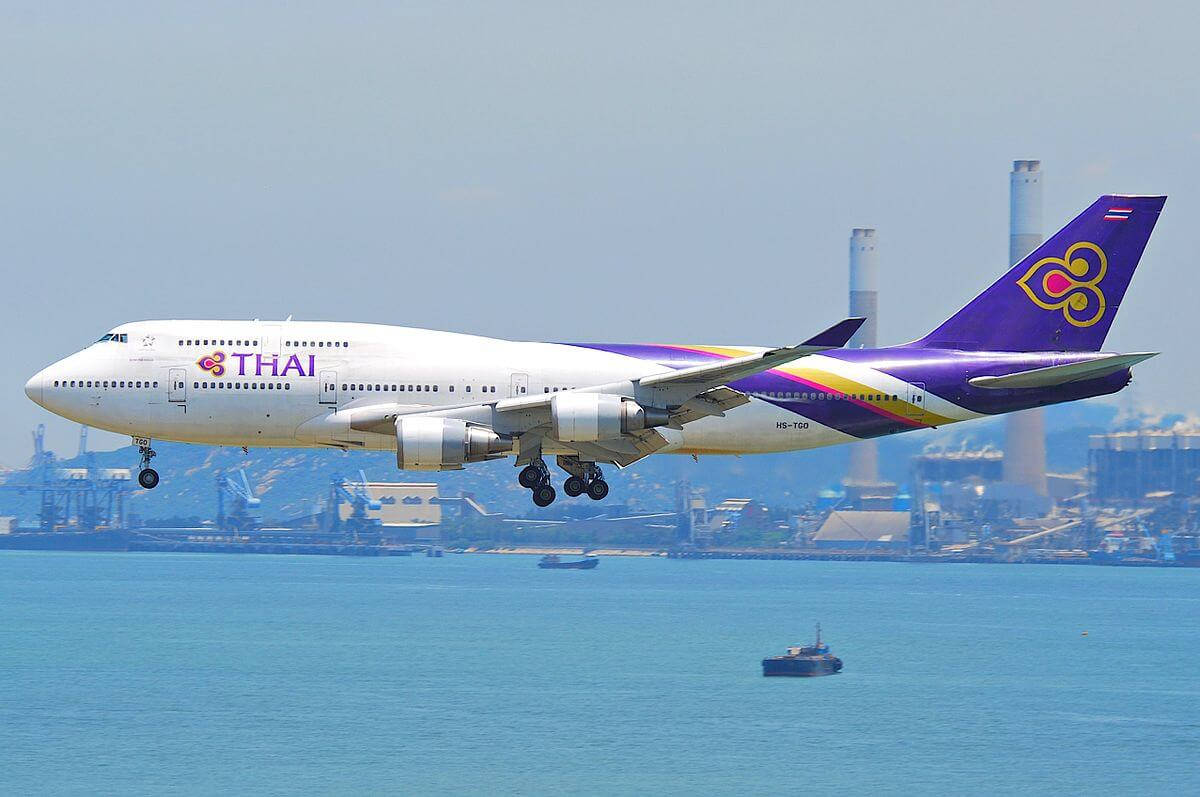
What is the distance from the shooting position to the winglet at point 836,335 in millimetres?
44969

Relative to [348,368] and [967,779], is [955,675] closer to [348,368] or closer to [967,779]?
[967,779]

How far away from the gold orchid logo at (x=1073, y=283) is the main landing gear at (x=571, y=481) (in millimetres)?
16984

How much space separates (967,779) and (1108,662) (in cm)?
7733

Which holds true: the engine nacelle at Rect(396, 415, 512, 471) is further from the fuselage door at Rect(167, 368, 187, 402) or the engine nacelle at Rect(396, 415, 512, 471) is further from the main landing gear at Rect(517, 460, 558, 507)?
the fuselage door at Rect(167, 368, 187, 402)

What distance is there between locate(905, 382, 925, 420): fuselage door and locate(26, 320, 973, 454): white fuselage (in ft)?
15.3

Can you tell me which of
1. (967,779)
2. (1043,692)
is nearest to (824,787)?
(967,779)

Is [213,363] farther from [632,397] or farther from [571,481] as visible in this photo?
[632,397]

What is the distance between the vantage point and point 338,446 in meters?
52.2

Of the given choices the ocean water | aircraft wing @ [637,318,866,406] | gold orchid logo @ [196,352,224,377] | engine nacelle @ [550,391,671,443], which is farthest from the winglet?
the ocean water

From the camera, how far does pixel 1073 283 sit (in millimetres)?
58938

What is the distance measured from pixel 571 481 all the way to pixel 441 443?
5.75 m

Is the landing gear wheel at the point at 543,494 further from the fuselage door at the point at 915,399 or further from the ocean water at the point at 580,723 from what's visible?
the ocean water at the point at 580,723

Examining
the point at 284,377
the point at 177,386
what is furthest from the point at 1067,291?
the point at 177,386

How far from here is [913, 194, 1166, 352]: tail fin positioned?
57.6 metres
